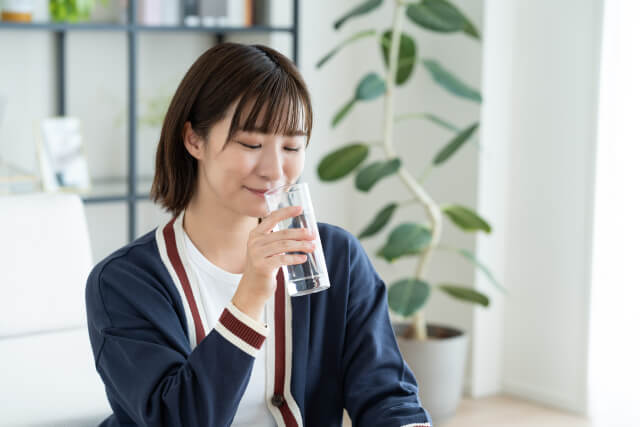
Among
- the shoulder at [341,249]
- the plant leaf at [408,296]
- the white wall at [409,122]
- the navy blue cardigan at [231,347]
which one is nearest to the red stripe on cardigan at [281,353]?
the navy blue cardigan at [231,347]

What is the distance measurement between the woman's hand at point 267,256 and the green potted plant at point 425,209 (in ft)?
5.21

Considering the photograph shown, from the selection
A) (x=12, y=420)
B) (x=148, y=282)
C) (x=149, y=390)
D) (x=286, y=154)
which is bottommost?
(x=12, y=420)

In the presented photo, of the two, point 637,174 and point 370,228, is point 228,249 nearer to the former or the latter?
point 370,228

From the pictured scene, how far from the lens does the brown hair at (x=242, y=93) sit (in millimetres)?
1263

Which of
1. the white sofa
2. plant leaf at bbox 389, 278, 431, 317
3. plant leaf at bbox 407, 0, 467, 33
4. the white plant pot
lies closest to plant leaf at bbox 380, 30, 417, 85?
plant leaf at bbox 407, 0, 467, 33

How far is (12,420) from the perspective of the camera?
5.08 feet

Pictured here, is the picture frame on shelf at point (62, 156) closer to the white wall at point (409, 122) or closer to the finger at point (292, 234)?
the white wall at point (409, 122)

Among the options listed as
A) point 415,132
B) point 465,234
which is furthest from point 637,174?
point 415,132

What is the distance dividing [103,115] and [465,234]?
148 centimetres

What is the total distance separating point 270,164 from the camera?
127 centimetres

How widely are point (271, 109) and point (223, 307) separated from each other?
Answer: 1.08 feet

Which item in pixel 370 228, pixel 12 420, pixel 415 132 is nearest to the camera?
pixel 12 420

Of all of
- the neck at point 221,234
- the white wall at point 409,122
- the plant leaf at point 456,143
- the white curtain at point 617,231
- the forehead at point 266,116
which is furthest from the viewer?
the white wall at point 409,122

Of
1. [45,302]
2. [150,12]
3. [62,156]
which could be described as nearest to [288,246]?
[45,302]
